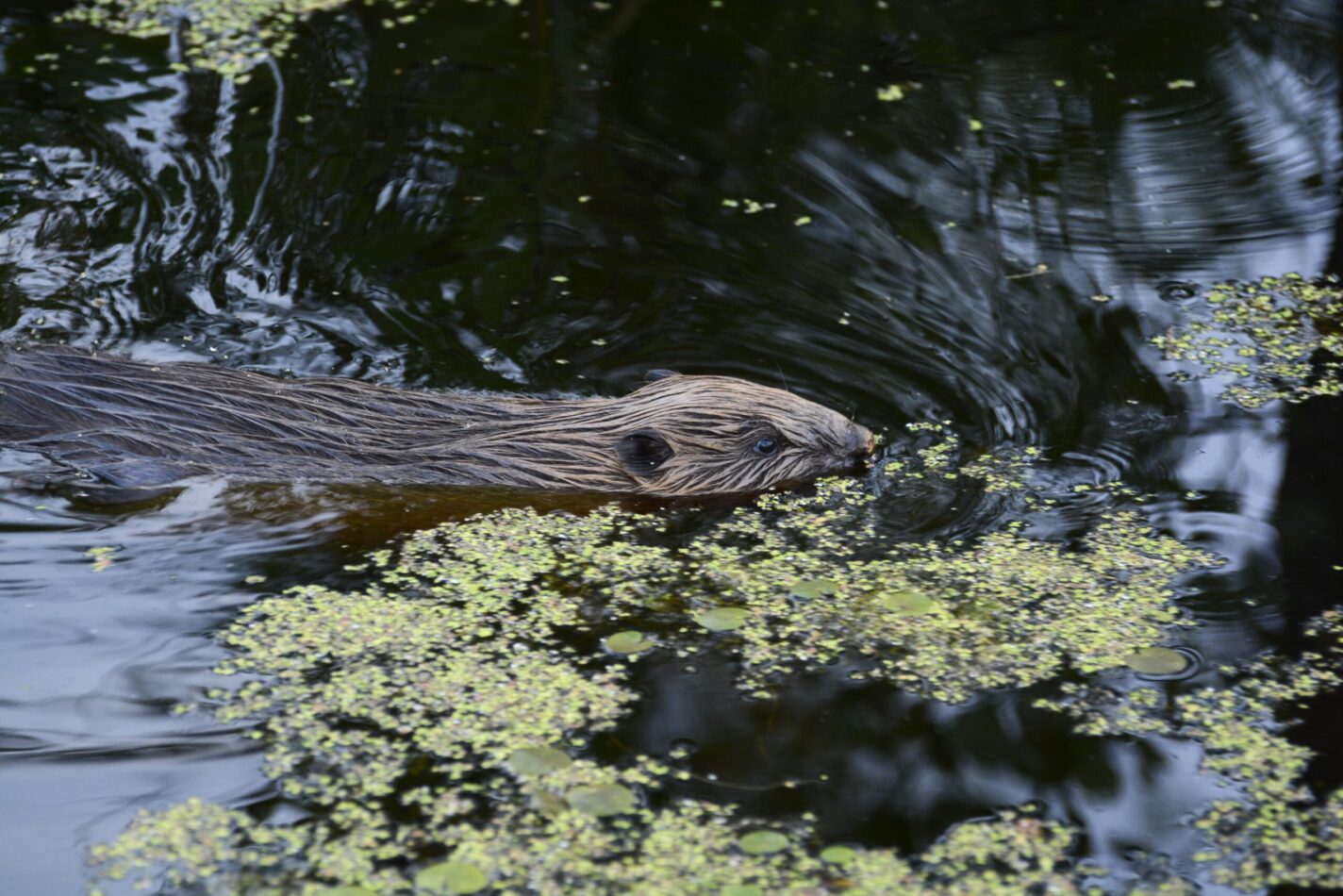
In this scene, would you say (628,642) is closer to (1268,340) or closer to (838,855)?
(838,855)

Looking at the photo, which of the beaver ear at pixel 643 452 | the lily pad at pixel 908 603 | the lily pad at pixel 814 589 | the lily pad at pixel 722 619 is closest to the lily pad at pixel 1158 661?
the lily pad at pixel 908 603

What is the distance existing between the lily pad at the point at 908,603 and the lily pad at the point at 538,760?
1294mm

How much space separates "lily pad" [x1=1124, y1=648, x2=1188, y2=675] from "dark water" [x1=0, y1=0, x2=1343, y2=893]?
0.39ft

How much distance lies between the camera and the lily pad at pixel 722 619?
4527 mm

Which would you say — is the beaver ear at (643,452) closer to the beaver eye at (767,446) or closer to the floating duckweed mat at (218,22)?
the beaver eye at (767,446)

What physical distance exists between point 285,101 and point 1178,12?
5647mm

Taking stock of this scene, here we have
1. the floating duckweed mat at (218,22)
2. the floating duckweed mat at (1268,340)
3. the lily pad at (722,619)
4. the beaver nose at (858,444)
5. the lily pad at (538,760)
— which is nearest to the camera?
the lily pad at (538,760)

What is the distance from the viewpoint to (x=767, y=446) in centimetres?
552

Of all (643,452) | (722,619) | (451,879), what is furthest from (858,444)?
(451,879)

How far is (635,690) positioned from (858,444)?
69.8 inches

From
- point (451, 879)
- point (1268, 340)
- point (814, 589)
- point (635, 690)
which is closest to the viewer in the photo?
point (451, 879)

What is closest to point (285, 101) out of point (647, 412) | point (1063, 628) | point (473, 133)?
point (473, 133)

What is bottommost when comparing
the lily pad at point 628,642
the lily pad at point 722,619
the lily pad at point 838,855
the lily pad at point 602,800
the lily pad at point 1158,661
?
the lily pad at point 838,855

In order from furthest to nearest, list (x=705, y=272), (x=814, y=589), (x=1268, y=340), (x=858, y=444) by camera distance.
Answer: (x=705, y=272)
(x=1268, y=340)
(x=858, y=444)
(x=814, y=589)
